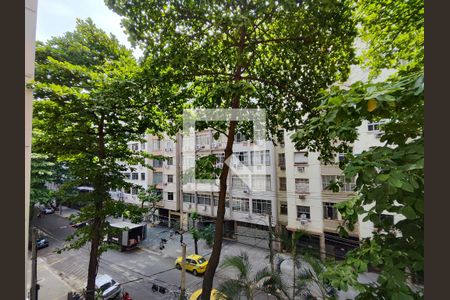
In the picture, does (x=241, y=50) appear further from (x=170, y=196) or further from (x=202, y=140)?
(x=170, y=196)

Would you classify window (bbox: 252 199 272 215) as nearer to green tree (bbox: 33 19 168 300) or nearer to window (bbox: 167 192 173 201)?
green tree (bbox: 33 19 168 300)

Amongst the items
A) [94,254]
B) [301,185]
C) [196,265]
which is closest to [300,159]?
[301,185]

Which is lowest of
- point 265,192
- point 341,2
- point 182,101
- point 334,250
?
point 334,250

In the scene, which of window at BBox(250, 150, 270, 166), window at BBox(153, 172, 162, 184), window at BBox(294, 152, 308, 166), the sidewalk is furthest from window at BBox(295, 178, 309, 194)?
window at BBox(153, 172, 162, 184)

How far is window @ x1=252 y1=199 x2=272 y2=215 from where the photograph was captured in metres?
9.74

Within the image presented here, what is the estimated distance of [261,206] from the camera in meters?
9.93

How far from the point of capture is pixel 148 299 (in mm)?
6754

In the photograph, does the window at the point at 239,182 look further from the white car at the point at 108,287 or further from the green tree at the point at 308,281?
the green tree at the point at 308,281

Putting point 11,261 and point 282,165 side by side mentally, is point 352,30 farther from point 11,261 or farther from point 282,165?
point 282,165

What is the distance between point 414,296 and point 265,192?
342 inches

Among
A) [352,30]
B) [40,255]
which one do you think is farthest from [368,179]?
[40,255]

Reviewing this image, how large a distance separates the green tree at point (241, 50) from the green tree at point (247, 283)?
27 cm

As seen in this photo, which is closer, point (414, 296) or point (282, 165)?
point (414, 296)

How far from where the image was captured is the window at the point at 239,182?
32.0 ft
